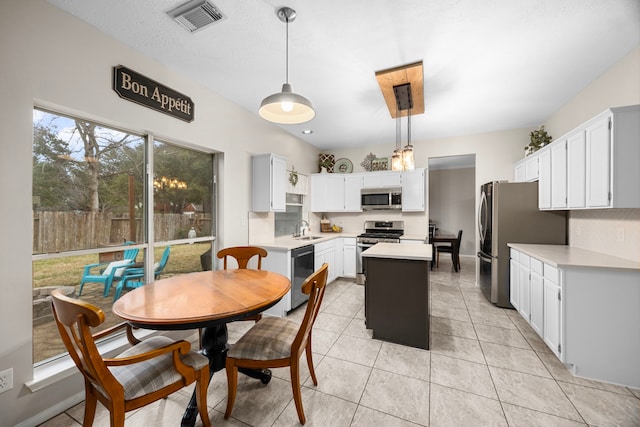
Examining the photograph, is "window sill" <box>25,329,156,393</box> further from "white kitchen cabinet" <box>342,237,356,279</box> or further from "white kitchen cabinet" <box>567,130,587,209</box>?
"white kitchen cabinet" <box>567,130,587,209</box>

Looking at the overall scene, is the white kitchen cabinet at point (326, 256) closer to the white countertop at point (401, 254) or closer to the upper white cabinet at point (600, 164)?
the white countertop at point (401, 254)

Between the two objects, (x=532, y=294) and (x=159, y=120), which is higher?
(x=159, y=120)

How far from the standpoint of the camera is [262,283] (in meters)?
1.90

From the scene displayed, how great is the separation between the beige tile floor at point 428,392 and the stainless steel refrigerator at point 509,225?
81 centimetres

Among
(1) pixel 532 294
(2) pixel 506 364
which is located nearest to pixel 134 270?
(2) pixel 506 364

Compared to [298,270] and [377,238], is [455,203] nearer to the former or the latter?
[377,238]

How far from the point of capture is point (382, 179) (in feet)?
16.5

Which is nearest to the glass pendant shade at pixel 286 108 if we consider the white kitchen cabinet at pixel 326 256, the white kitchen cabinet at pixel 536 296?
the white kitchen cabinet at pixel 326 256

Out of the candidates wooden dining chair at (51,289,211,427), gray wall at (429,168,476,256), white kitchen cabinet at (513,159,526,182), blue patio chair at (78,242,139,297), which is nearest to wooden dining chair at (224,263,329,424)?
wooden dining chair at (51,289,211,427)

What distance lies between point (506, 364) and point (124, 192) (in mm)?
3674

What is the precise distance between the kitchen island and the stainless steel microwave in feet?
7.49

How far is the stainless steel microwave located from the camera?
16.1 feet

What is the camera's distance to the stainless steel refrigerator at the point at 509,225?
3.20 meters

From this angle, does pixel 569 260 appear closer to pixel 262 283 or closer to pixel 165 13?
pixel 262 283
